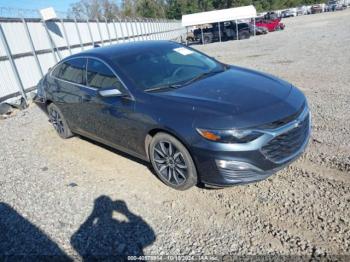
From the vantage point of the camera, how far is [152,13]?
244 feet

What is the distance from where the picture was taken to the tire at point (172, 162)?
11.2 feet

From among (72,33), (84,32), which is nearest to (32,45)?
A: (72,33)

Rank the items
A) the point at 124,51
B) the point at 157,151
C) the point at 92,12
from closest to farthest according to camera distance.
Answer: the point at 157,151 → the point at 124,51 → the point at 92,12

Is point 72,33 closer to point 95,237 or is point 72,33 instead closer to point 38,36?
point 38,36

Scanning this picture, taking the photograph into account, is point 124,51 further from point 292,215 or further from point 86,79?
point 292,215

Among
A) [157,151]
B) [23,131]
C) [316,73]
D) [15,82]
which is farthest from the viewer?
[15,82]

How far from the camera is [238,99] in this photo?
3.39 metres

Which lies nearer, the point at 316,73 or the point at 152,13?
the point at 316,73

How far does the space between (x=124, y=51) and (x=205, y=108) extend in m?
1.92

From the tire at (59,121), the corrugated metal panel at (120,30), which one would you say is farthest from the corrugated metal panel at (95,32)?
the tire at (59,121)

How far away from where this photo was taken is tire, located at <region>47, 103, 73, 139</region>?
5652 mm

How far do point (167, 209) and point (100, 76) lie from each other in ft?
7.02

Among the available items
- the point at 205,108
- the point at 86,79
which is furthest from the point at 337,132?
the point at 86,79

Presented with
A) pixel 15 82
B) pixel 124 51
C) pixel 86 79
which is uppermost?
pixel 124 51
